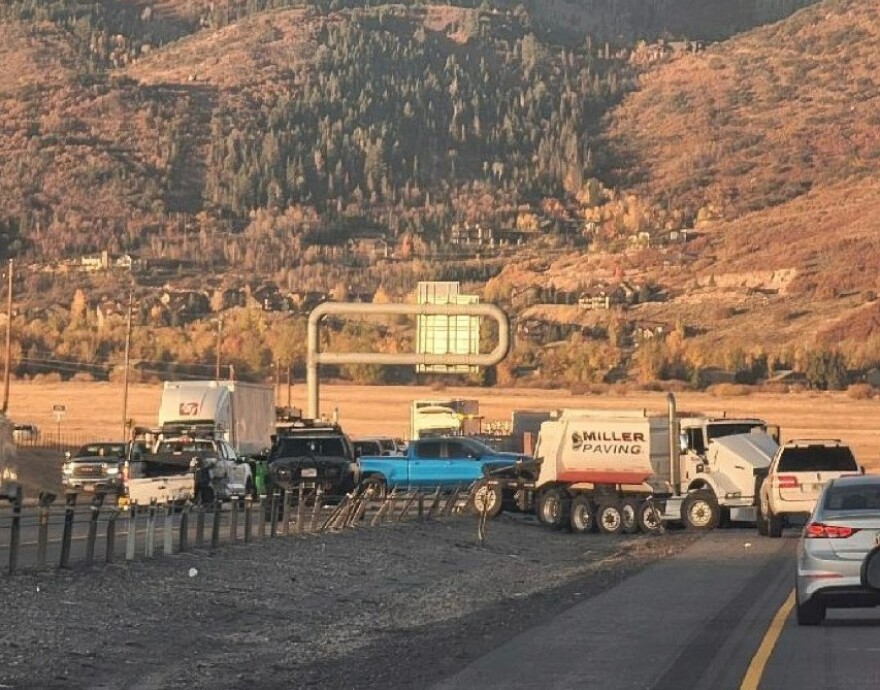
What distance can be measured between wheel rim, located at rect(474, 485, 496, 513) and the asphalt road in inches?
816

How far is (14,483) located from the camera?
1935 inches

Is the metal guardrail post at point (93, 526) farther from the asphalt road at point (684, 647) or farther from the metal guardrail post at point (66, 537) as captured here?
the asphalt road at point (684, 647)

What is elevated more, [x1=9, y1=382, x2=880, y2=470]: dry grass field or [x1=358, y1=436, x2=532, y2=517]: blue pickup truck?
[x1=9, y1=382, x2=880, y2=470]: dry grass field

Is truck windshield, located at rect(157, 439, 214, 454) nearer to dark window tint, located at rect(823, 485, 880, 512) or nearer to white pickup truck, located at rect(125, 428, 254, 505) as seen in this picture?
white pickup truck, located at rect(125, 428, 254, 505)

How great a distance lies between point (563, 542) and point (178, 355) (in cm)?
10620

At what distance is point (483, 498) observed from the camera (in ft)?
172

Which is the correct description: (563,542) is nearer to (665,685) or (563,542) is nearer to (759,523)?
(759,523)


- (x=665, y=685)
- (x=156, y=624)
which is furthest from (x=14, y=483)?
(x=665, y=685)

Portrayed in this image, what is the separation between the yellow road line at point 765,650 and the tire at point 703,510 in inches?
828

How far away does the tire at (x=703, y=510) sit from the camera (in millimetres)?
48469

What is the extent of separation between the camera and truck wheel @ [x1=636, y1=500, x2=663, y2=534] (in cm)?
4844

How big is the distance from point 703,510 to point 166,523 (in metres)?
17.7

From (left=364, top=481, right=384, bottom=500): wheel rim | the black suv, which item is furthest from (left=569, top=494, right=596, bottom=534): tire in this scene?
the black suv

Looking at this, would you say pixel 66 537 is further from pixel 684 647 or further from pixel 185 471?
pixel 185 471
